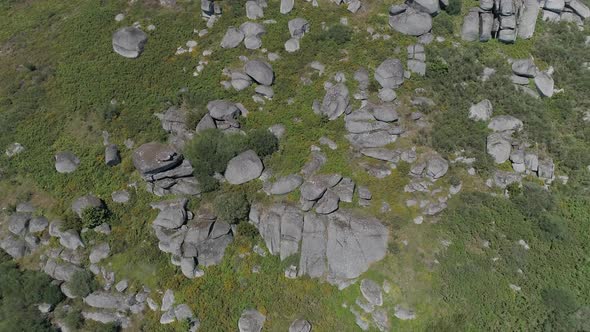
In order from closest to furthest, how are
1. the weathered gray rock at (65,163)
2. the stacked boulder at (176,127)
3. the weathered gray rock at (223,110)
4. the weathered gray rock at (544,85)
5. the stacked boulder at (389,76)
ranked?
the weathered gray rock at (65,163), the stacked boulder at (176,127), the weathered gray rock at (223,110), the stacked boulder at (389,76), the weathered gray rock at (544,85)

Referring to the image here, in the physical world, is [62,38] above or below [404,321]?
above

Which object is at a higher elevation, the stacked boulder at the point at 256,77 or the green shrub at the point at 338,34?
the green shrub at the point at 338,34

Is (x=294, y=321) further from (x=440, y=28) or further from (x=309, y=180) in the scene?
(x=440, y=28)

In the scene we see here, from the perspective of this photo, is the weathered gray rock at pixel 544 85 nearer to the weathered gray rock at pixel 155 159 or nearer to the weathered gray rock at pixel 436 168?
the weathered gray rock at pixel 436 168

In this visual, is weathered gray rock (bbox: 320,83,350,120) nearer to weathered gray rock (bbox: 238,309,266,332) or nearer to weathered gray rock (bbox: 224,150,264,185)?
weathered gray rock (bbox: 224,150,264,185)

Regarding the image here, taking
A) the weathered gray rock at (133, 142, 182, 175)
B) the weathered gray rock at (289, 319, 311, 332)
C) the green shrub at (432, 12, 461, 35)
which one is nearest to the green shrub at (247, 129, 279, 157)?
the weathered gray rock at (133, 142, 182, 175)

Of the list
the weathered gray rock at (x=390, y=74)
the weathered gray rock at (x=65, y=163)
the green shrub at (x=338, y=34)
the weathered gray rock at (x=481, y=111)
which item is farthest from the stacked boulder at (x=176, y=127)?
the weathered gray rock at (x=481, y=111)

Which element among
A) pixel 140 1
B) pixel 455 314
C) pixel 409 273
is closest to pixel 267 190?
pixel 409 273
